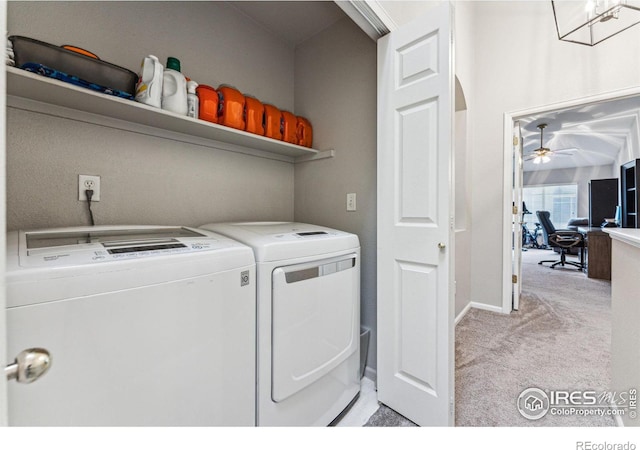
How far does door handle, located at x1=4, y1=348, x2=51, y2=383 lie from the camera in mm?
379

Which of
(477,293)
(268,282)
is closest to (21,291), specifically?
(268,282)

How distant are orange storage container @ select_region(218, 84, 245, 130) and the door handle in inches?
50.4

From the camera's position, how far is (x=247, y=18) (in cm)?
184

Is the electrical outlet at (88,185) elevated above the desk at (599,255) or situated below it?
above

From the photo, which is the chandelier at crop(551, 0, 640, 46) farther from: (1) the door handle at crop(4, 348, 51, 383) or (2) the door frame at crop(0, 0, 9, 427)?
(1) the door handle at crop(4, 348, 51, 383)

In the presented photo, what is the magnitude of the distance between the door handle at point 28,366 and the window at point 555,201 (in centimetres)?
1094

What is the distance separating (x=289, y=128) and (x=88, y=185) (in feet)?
3.78

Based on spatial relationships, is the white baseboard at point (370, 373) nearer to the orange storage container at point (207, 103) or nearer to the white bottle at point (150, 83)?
the orange storage container at point (207, 103)

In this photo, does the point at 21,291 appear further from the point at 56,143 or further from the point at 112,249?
the point at 56,143

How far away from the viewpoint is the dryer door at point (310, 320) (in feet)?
3.48

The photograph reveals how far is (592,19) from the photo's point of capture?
5.67 feet

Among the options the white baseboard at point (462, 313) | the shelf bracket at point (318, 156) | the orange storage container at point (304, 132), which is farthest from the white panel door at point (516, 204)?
the orange storage container at point (304, 132)
